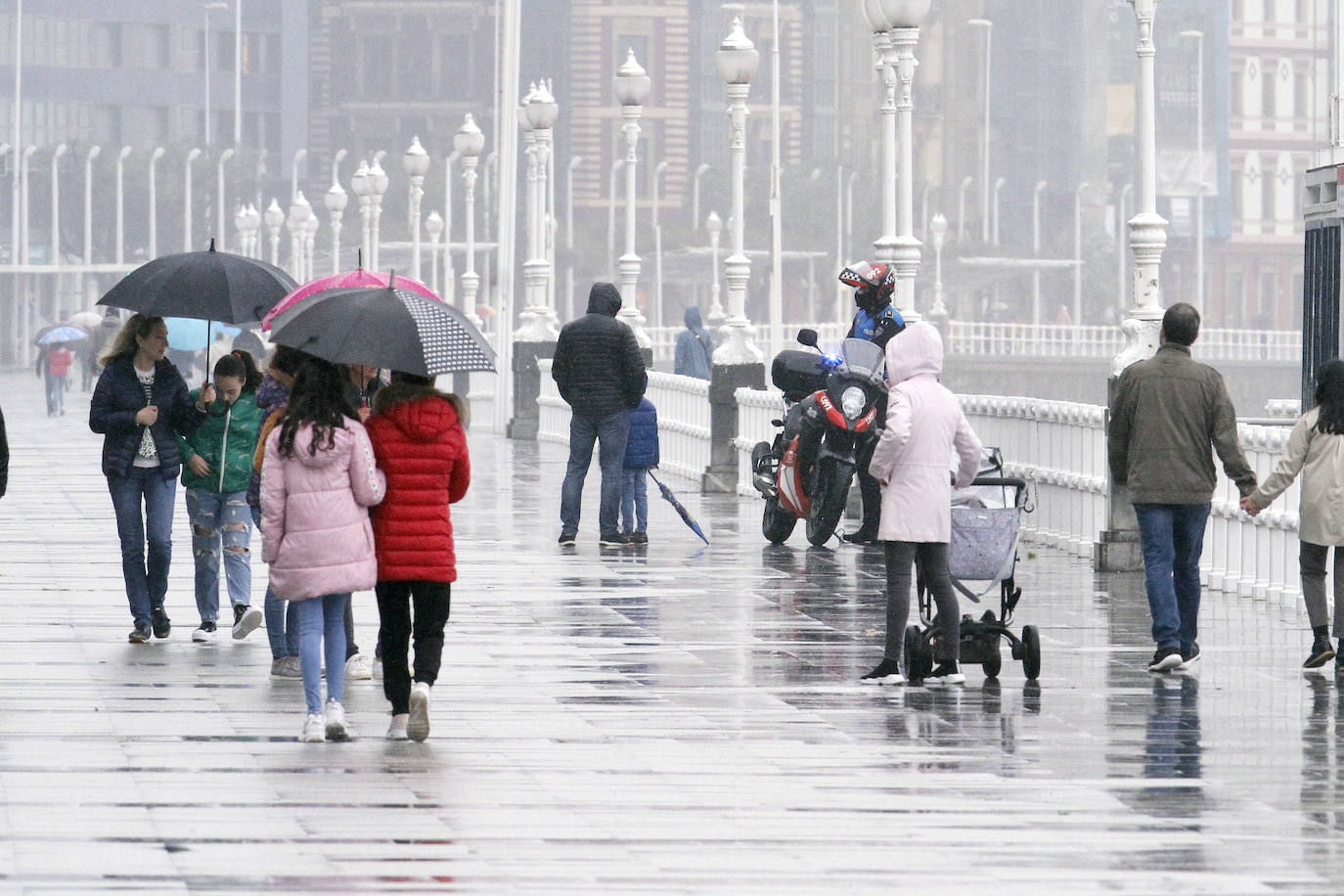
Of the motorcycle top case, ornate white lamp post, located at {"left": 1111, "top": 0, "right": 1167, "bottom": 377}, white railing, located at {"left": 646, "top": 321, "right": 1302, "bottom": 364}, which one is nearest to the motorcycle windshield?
the motorcycle top case

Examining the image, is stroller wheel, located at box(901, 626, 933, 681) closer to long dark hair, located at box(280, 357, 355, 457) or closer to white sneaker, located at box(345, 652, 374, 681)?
white sneaker, located at box(345, 652, 374, 681)

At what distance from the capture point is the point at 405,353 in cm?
905

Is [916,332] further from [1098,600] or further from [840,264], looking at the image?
[840,264]

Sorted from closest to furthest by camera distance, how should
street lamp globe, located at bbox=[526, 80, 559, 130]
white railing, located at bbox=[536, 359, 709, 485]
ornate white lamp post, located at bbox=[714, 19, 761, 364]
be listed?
white railing, located at bbox=[536, 359, 709, 485], ornate white lamp post, located at bbox=[714, 19, 761, 364], street lamp globe, located at bbox=[526, 80, 559, 130]

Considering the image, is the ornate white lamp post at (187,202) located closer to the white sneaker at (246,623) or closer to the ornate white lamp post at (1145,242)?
the ornate white lamp post at (1145,242)

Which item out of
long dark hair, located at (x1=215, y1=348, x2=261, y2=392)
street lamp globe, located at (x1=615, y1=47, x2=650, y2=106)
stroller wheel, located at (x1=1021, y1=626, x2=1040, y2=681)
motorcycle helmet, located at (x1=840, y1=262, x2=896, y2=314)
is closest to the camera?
stroller wheel, located at (x1=1021, y1=626, x2=1040, y2=681)

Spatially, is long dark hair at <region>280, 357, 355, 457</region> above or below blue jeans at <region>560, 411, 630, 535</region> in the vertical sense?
above

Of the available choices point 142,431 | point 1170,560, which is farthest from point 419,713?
point 1170,560

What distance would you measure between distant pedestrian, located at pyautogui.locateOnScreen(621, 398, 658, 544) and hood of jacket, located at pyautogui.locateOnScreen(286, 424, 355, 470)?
8.67 m

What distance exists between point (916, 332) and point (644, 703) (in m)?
1.91

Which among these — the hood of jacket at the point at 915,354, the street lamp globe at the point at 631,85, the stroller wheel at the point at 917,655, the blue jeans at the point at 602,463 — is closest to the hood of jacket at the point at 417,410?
the hood of jacket at the point at 915,354

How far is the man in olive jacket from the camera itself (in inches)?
442

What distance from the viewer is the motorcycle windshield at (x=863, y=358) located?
1520 cm

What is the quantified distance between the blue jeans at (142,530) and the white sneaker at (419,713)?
3.21m
